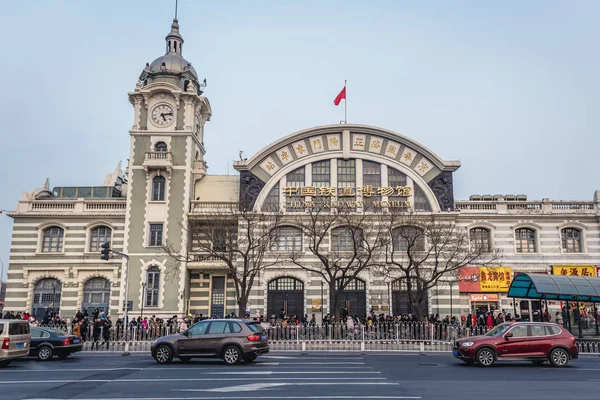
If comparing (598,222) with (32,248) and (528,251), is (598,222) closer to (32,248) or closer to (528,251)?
(528,251)

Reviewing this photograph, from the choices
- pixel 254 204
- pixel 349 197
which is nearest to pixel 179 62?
pixel 254 204

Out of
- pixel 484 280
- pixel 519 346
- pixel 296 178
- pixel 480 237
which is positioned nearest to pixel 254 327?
pixel 519 346

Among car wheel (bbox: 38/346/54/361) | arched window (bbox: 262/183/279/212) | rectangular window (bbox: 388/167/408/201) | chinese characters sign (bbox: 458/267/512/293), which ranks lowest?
car wheel (bbox: 38/346/54/361)

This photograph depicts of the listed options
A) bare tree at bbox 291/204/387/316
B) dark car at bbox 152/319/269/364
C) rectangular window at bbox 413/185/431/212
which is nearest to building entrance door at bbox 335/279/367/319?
bare tree at bbox 291/204/387/316

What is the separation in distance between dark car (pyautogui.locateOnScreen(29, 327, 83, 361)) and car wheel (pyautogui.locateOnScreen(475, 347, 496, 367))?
1550cm

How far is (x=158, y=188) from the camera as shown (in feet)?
123

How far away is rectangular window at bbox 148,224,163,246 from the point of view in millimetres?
36625

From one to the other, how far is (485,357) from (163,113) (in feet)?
94.9

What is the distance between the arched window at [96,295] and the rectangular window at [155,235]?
4.31 metres

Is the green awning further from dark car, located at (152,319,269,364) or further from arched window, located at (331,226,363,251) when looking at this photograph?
dark car, located at (152,319,269,364)

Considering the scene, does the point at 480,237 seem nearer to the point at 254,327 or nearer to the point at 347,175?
the point at 347,175

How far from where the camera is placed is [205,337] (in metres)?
18.2

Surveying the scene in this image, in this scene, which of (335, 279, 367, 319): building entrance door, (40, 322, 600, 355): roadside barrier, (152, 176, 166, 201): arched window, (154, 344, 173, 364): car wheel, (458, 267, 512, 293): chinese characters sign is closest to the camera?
(154, 344, 173, 364): car wheel

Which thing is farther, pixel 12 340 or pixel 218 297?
pixel 218 297
